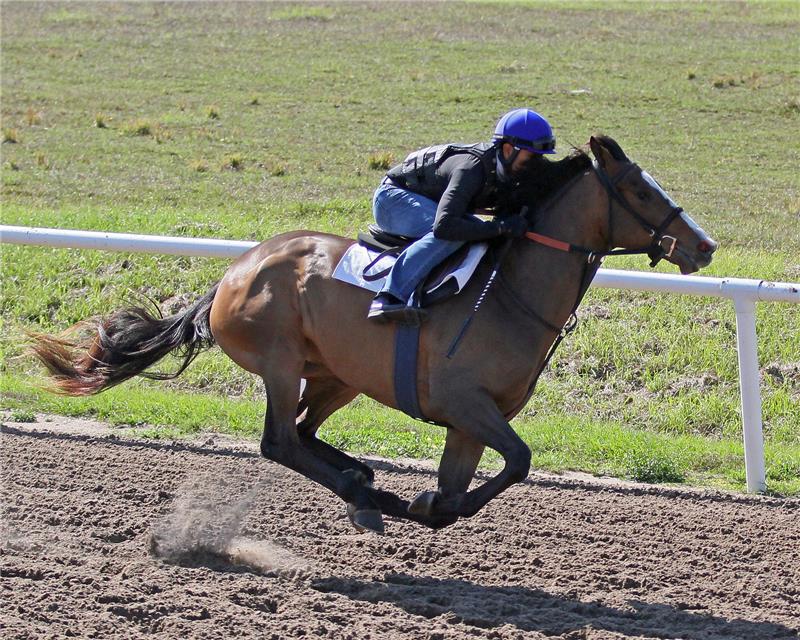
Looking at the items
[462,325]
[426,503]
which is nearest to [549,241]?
[462,325]

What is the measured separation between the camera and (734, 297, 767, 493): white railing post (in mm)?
7125

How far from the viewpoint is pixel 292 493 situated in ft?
22.8

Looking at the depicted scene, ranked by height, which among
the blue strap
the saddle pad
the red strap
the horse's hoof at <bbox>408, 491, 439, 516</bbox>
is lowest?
the horse's hoof at <bbox>408, 491, 439, 516</bbox>

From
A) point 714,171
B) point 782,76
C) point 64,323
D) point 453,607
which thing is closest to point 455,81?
point 782,76

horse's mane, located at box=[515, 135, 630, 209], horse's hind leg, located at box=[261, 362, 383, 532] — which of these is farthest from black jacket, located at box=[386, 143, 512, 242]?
horse's hind leg, located at box=[261, 362, 383, 532]

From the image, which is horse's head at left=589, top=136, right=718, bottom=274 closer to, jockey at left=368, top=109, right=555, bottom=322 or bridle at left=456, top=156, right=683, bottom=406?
bridle at left=456, top=156, right=683, bottom=406

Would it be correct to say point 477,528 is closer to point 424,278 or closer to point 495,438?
point 495,438

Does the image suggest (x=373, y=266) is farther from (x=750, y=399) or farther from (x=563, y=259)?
(x=750, y=399)

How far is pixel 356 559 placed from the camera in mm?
5840

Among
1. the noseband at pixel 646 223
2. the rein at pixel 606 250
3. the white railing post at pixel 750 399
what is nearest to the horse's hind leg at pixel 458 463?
the rein at pixel 606 250

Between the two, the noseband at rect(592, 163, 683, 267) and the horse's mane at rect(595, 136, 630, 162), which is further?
the horse's mane at rect(595, 136, 630, 162)

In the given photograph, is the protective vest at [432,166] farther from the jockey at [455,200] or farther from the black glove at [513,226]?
the black glove at [513,226]

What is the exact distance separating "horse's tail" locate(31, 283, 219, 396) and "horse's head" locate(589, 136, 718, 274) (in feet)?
7.55

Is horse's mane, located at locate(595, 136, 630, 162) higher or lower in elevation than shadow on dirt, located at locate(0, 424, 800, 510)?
higher
